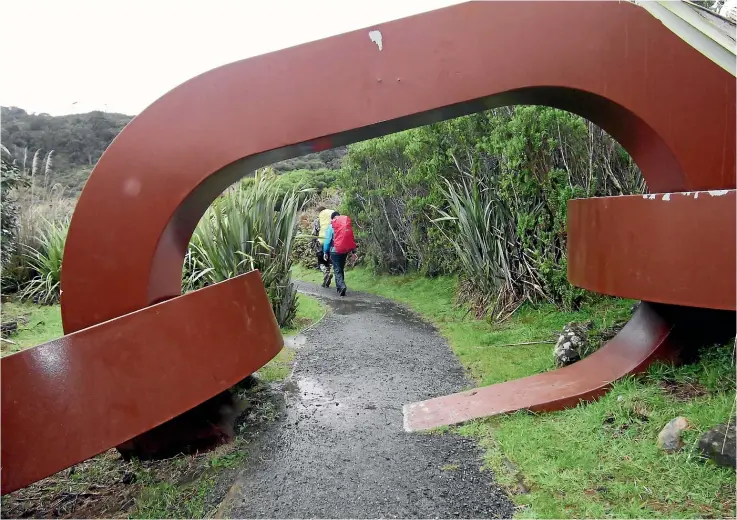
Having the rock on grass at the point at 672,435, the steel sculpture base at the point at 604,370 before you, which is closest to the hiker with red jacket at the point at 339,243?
the steel sculpture base at the point at 604,370

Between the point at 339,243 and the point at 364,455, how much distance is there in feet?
21.6

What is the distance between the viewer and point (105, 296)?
2.55 meters

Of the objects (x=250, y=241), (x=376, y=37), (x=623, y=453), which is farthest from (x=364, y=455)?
(x=250, y=241)

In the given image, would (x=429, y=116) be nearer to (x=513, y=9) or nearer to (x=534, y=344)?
(x=513, y=9)

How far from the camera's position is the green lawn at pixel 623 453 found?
1922 millimetres

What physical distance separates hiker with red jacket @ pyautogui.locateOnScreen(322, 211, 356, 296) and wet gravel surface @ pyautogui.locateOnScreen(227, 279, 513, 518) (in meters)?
4.42

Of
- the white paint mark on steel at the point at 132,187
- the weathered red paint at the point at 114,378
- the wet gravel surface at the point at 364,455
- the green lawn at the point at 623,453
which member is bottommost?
the wet gravel surface at the point at 364,455

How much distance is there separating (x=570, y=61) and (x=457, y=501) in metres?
2.24

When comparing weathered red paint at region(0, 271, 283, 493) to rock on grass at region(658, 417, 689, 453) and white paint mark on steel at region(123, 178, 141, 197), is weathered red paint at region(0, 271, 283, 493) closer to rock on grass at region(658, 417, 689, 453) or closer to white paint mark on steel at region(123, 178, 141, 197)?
white paint mark on steel at region(123, 178, 141, 197)

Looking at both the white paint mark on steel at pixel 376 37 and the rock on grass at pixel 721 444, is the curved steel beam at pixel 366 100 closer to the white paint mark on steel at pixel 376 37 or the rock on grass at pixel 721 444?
the white paint mark on steel at pixel 376 37

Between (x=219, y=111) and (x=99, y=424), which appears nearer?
(x=99, y=424)

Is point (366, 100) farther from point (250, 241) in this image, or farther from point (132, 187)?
point (250, 241)

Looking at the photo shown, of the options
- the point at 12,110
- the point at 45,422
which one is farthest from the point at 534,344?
the point at 12,110

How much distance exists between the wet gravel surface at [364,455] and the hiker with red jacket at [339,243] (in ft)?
14.5
